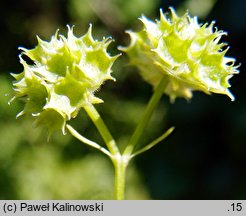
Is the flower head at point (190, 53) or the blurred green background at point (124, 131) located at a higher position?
the blurred green background at point (124, 131)

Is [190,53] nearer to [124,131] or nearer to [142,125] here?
[142,125]

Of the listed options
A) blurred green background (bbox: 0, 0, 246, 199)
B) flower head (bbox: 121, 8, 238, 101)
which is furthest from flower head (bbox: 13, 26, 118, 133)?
blurred green background (bbox: 0, 0, 246, 199)

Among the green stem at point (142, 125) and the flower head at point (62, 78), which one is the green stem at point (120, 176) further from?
the flower head at point (62, 78)

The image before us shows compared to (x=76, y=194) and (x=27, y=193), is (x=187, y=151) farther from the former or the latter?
(x=27, y=193)

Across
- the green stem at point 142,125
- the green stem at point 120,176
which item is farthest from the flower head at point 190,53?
the green stem at point 120,176

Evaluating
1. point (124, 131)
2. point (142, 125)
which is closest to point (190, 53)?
point (142, 125)
